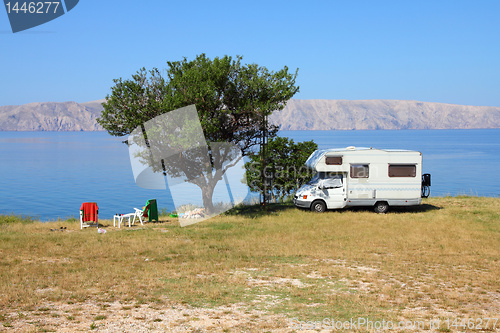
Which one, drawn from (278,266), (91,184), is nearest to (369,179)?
(278,266)

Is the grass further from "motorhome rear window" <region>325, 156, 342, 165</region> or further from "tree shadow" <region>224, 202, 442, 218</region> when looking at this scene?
"motorhome rear window" <region>325, 156, 342, 165</region>

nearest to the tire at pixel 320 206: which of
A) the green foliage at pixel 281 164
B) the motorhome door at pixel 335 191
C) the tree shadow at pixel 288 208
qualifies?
the motorhome door at pixel 335 191

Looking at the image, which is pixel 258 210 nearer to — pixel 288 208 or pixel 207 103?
pixel 288 208

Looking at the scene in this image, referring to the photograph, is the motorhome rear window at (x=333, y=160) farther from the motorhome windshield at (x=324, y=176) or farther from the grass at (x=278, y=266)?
the grass at (x=278, y=266)

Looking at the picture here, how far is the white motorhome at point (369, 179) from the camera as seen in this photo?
2208 cm

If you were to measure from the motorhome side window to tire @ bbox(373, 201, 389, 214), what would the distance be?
1684mm

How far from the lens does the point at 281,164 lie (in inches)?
1091

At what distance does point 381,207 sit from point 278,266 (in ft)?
39.0

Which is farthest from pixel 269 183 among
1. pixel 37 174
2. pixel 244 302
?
pixel 37 174

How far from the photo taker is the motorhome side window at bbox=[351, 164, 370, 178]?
22219 mm

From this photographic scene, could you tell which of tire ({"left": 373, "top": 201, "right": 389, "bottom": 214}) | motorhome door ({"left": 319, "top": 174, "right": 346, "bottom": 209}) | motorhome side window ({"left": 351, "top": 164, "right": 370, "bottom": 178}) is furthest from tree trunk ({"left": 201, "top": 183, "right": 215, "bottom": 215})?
tire ({"left": 373, "top": 201, "right": 389, "bottom": 214})

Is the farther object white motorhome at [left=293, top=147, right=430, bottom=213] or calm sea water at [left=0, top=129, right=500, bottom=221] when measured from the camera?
calm sea water at [left=0, top=129, right=500, bottom=221]

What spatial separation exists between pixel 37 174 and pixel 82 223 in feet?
171

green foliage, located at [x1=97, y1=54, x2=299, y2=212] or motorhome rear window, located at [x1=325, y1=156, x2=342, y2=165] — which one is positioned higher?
green foliage, located at [x1=97, y1=54, x2=299, y2=212]
